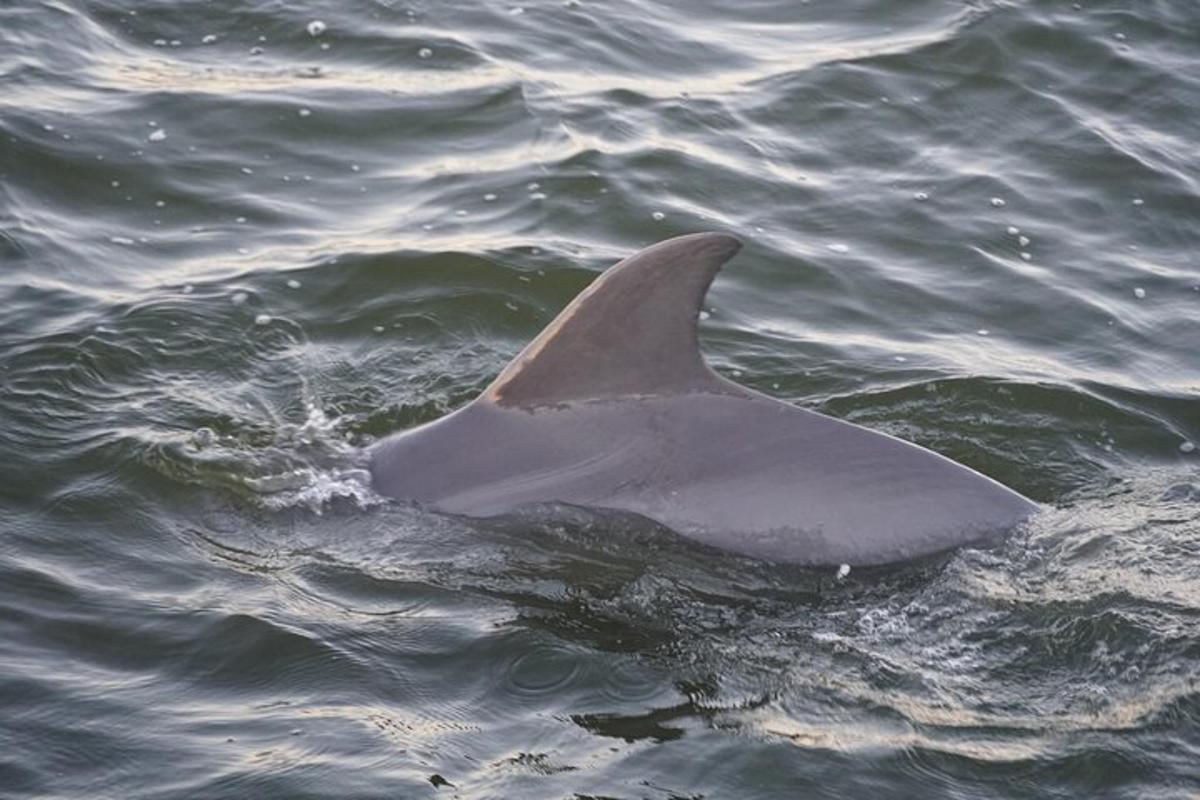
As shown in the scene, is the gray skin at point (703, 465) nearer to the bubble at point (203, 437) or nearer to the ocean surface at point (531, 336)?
the ocean surface at point (531, 336)

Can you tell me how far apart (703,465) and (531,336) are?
2.66 m

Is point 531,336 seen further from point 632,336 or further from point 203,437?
point 632,336

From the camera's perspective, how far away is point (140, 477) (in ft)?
25.6

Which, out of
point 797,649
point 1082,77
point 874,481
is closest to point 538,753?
point 797,649

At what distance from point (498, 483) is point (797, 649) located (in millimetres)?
1303

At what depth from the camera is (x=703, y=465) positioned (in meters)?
7.06

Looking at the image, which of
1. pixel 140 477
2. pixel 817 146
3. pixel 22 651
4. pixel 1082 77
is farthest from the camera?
pixel 1082 77

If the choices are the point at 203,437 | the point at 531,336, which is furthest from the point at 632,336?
the point at 531,336

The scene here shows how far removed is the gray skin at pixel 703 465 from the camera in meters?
6.98

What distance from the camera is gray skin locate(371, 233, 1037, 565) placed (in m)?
6.98

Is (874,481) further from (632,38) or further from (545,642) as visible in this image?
(632,38)

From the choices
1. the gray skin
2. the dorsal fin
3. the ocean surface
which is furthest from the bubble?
the dorsal fin

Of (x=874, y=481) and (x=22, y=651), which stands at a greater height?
(x=874, y=481)

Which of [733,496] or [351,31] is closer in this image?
[733,496]
